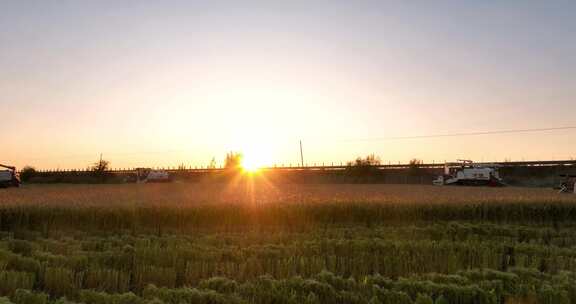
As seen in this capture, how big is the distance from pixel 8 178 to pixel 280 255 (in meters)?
33.6

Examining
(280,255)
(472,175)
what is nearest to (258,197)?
(280,255)

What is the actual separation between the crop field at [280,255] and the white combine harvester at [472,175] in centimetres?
2144

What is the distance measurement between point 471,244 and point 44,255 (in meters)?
8.48

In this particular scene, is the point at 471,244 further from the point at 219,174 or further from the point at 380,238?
the point at 219,174

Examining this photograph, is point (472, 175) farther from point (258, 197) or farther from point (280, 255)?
point (280, 255)

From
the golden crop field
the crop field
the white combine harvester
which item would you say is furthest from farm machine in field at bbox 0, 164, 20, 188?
the white combine harvester

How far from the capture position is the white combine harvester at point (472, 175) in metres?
38.5

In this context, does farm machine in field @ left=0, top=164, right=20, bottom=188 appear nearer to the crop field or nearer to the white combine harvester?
the crop field

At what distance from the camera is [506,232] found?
1435cm

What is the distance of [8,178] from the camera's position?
3706 cm

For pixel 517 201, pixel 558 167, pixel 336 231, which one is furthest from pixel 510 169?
pixel 336 231

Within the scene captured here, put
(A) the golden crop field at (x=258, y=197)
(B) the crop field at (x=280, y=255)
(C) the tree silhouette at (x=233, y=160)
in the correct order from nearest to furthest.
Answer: (B) the crop field at (x=280, y=255) → (A) the golden crop field at (x=258, y=197) → (C) the tree silhouette at (x=233, y=160)

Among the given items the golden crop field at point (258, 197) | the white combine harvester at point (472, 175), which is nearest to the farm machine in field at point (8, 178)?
the golden crop field at point (258, 197)

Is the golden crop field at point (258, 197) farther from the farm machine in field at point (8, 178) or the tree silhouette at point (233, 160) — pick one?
the tree silhouette at point (233, 160)
